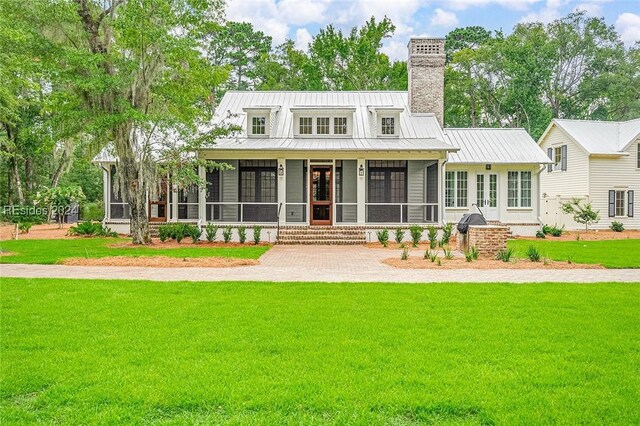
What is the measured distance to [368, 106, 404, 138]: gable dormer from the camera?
820 inches

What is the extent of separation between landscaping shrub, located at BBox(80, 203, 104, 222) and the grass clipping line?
60.9ft

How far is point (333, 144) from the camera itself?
19.5 m

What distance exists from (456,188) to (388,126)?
4.29m

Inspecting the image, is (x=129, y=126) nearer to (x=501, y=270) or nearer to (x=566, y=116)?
(x=501, y=270)

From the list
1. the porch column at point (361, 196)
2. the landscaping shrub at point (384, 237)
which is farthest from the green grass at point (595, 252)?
the porch column at point (361, 196)

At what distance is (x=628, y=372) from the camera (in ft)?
14.1

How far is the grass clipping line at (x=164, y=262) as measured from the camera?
11789mm

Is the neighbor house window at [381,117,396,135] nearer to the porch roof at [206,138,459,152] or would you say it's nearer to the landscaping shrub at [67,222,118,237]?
the porch roof at [206,138,459,152]

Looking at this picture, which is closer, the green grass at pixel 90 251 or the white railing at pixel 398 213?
the green grass at pixel 90 251

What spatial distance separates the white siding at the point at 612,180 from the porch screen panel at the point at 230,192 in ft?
58.6

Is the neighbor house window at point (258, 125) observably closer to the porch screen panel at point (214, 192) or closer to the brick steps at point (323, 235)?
the porch screen panel at point (214, 192)

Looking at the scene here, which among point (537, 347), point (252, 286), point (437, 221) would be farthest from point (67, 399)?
point (437, 221)

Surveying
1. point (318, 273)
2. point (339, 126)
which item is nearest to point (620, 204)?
point (339, 126)

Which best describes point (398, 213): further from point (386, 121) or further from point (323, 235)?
→ point (386, 121)
